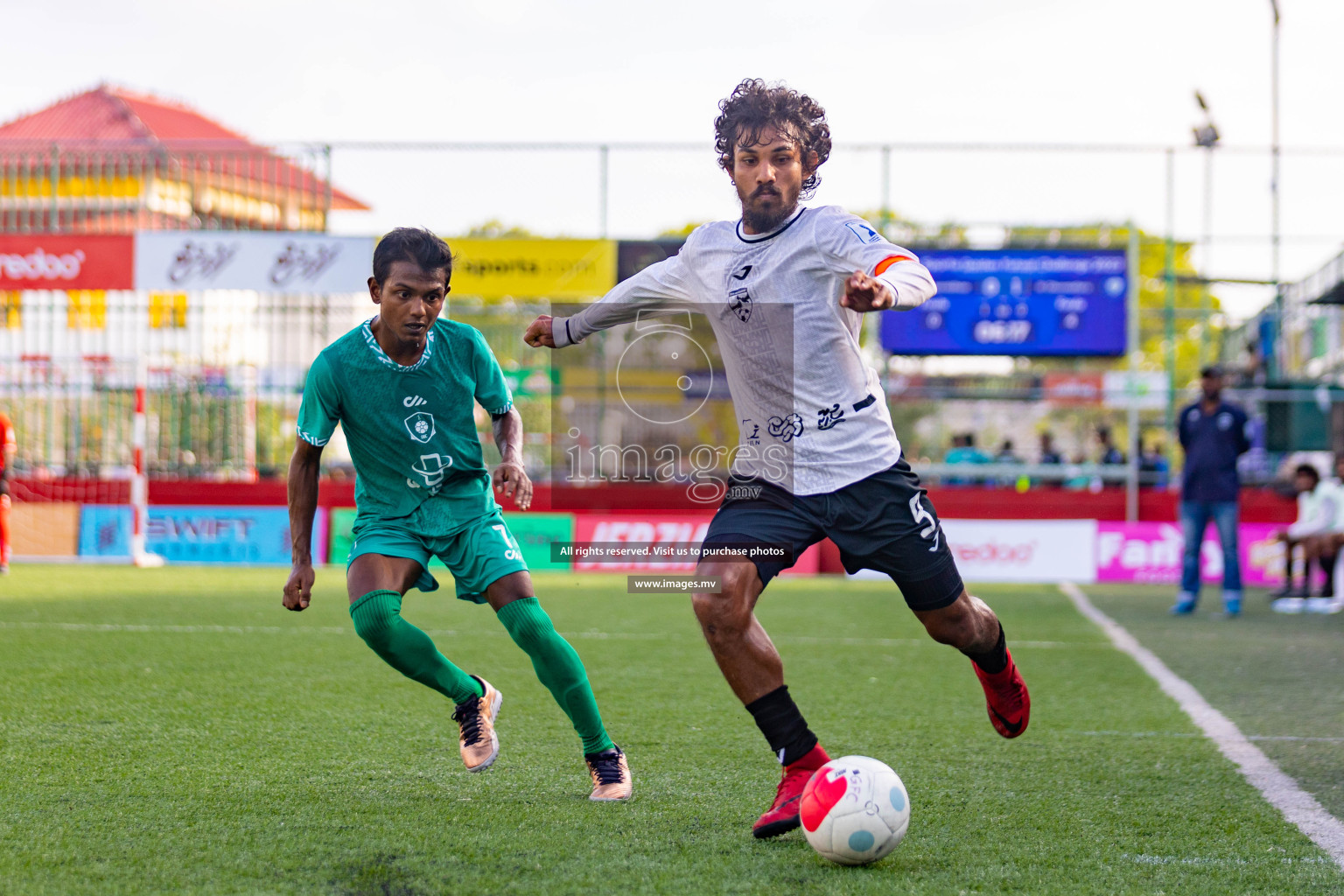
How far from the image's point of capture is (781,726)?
3898mm

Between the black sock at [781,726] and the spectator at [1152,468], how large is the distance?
13306 mm

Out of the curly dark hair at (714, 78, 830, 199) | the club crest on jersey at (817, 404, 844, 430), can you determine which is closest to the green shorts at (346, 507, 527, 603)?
the club crest on jersey at (817, 404, 844, 430)

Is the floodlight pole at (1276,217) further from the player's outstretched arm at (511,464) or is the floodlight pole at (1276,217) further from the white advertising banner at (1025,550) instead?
the player's outstretched arm at (511,464)

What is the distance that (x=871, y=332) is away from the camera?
51.3 feet

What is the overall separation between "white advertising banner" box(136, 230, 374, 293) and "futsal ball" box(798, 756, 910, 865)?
13013 millimetres

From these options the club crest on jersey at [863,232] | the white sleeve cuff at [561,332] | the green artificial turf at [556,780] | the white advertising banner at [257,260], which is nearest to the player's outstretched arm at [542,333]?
the white sleeve cuff at [561,332]

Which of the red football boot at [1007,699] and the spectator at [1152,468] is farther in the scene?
the spectator at [1152,468]

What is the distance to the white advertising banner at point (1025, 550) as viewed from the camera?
1527cm

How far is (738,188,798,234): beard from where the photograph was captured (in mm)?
4043

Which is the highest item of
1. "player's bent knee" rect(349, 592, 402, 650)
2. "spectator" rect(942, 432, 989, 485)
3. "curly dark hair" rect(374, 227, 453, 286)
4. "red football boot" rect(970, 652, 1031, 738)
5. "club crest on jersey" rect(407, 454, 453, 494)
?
"curly dark hair" rect(374, 227, 453, 286)

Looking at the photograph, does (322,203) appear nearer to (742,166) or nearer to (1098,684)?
(1098,684)

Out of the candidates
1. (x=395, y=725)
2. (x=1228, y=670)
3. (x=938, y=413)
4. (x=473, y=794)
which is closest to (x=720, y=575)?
(x=473, y=794)

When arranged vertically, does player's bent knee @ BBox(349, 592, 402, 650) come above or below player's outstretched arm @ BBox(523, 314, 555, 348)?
below

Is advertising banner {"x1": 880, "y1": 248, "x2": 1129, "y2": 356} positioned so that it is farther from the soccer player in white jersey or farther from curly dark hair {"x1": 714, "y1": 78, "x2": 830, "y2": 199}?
the soccer player in white jersey
